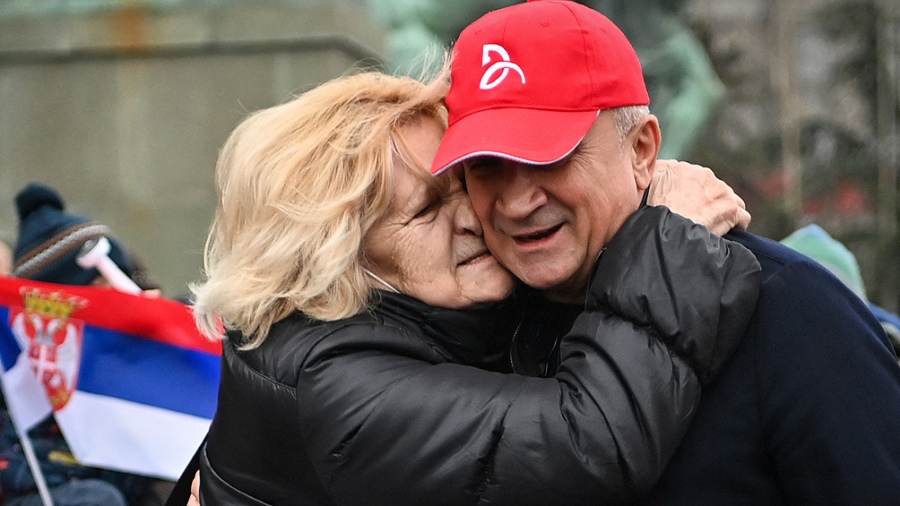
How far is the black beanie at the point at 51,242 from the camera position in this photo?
4.23 metres

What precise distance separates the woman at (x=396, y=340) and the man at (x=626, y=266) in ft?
0.31

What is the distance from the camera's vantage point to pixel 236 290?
234cm

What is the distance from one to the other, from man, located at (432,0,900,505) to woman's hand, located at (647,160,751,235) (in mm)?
41

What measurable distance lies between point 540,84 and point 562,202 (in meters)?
0.24

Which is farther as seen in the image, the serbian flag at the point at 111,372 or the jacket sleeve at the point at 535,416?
the serbian flag at the point at 111,372

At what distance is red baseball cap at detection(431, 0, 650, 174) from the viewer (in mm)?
2146

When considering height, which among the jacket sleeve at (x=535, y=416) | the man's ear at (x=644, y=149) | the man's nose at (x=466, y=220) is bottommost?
the jacket sleeve at (x=535, y=416)

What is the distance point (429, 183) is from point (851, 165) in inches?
522

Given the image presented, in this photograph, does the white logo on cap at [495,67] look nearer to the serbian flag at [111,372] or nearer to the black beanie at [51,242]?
the serbian flag at [111,372]

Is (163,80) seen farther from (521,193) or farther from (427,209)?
(521,193)

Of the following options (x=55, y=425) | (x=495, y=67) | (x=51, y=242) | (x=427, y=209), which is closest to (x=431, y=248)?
(x=427, y=209)

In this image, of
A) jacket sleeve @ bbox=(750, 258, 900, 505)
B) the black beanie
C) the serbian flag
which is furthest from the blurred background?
jacket sleeve @ bbox=(750, 258, 900, 505)

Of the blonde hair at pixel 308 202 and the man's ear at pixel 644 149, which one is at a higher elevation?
the man's ear at pixel 644 149

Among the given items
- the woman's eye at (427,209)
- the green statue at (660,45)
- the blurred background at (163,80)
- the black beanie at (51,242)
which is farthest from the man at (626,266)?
the green statue at (660,45)
